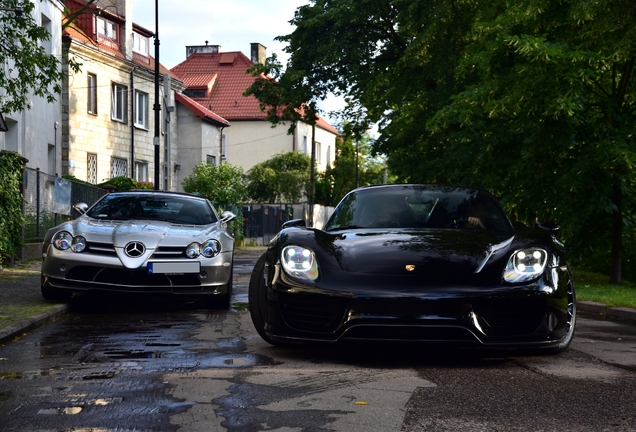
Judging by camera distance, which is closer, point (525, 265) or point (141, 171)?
point (525, 265)

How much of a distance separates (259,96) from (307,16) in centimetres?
343

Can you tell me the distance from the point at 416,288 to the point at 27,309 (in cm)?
515

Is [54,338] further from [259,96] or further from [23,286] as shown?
[259,96]

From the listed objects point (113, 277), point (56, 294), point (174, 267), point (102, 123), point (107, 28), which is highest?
point (107, 28)

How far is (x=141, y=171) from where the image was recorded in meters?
41.8

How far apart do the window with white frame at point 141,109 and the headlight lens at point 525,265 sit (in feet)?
117

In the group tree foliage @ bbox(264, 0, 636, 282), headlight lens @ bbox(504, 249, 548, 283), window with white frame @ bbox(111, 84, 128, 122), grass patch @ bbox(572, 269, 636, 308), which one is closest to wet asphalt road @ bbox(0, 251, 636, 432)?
headlight lens @ bbox(504, 249, 548, 283)

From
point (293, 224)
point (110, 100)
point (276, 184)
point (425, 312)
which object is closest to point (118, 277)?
point (293, 224)

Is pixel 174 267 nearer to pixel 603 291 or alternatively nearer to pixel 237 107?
pixel 603 291

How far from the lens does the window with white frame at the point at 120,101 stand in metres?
38.8

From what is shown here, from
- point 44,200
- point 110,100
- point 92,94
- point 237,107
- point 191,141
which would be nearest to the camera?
point 44,200

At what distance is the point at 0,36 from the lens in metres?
16.1

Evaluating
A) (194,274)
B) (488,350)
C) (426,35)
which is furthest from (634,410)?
(426,35)

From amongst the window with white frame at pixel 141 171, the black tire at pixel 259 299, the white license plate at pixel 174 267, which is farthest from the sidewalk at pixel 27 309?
the window with white frame at pixel 141 171
